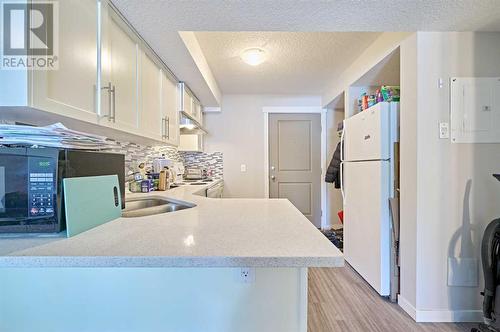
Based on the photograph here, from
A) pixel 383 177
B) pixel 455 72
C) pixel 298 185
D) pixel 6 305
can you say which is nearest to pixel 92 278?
pixel 6 305

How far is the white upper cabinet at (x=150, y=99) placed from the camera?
1867 millimetres

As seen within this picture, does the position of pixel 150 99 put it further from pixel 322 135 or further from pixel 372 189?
pixel 322 135

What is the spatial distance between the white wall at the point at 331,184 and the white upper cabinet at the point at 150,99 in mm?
2891

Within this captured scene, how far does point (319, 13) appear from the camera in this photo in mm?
1515

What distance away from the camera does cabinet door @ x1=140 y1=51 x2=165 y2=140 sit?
1877 millimetres

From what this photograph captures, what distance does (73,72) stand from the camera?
115cm

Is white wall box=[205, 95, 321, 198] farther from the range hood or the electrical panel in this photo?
the electrical panel

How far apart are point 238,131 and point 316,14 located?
282cm

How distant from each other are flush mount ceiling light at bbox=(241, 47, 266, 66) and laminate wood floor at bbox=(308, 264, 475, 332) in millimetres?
2351

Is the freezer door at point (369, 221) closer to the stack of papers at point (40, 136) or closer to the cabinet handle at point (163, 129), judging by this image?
the cabinet handle at point (163, 129)

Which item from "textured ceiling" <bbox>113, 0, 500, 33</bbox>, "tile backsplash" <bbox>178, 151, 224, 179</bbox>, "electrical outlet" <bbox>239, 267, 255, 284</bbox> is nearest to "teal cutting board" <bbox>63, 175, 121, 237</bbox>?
"electrical outlet" <bbox>239, 267, 255, 284</bbox>

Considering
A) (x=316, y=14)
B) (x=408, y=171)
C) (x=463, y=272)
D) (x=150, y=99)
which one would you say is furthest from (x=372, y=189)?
(x=150, y=99)

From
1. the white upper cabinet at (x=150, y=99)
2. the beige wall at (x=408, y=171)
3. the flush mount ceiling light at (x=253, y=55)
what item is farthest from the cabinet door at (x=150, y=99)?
the beige wall at (x=408, y=171)

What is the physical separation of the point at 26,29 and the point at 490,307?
277 cm
